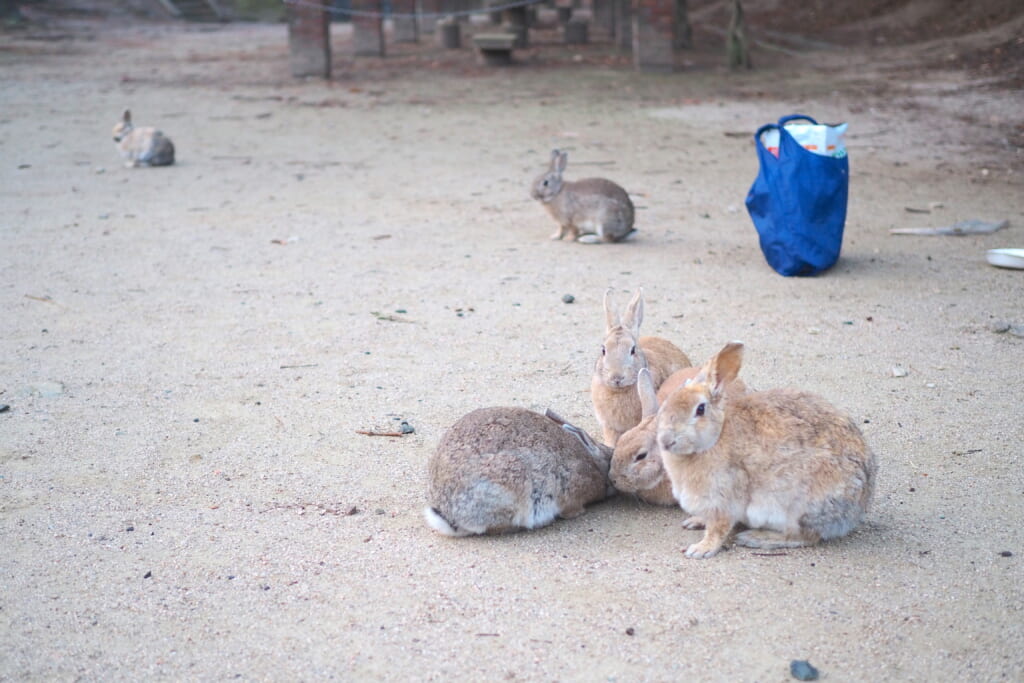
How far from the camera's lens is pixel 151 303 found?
6898 millimetres

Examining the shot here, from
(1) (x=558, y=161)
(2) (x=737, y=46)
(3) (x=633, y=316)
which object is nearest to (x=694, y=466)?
(3) (x=633, y=316)

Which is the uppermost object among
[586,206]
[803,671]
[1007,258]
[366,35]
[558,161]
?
[366,35]

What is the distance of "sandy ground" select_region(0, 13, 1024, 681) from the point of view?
3312 mm

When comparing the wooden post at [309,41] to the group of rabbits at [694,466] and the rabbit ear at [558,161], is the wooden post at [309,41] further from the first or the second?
the group of rabbits at [694,466]

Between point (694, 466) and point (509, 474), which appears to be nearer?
point (694, 466)

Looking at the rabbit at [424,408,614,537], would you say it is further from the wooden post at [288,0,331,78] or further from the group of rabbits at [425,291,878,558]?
the wooden post at [288,0,331,78]

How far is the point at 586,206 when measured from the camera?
8.22 meters

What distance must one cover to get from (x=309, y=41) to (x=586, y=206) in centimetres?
1065

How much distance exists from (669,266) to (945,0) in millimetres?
18574

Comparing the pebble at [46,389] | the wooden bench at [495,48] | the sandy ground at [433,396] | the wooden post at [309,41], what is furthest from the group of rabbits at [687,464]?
the wooden bench at [495,48]

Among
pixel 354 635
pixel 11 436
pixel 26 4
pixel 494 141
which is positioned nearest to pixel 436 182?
pixel 494 141

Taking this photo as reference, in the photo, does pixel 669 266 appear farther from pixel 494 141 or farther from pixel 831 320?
pixel 494 141

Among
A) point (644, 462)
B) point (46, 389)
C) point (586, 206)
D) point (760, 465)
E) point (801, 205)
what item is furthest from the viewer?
point (586, 206)

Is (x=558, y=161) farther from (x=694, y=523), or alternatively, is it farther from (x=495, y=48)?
(x=495, y=48)
